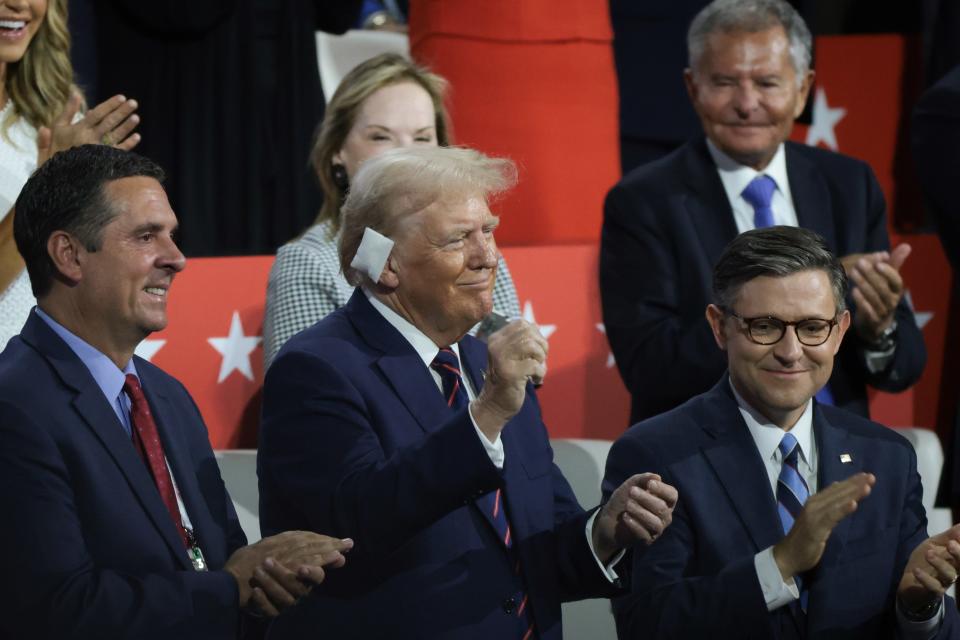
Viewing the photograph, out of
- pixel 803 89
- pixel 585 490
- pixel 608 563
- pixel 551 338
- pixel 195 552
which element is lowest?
pixel 585 490

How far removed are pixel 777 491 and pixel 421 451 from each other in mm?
756

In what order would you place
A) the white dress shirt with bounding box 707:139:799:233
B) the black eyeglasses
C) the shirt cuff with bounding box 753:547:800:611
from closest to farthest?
the shirt cuff with bounding box 753:547:800:611
the black eyeglasses
the white dress shirt with bounding box 707:139:799:233

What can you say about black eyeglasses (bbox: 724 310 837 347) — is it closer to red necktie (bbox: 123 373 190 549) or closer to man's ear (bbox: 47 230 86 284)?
red necktie (bbox: 123 373 190 549)

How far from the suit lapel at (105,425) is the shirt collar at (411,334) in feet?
1.71

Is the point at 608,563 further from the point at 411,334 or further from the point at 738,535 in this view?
the point at 411,334

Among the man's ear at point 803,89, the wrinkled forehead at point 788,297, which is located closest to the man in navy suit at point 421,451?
the wrinkled forehead at point 788,297

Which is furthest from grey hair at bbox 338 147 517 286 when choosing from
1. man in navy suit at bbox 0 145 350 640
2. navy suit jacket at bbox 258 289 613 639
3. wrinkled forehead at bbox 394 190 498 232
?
man in navy suit at bbox 0 145 350 640

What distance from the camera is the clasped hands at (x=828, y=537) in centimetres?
268

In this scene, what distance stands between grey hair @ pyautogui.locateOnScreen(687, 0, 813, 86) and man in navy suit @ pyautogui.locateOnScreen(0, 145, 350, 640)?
1.67m

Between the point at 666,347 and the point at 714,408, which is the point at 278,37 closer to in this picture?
the point at 666,347

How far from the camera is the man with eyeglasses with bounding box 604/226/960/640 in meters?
2.81

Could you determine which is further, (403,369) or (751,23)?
(751,23)

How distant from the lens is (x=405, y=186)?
2855 mm

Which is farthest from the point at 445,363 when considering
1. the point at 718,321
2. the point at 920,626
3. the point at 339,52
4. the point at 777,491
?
the point at 339,52
